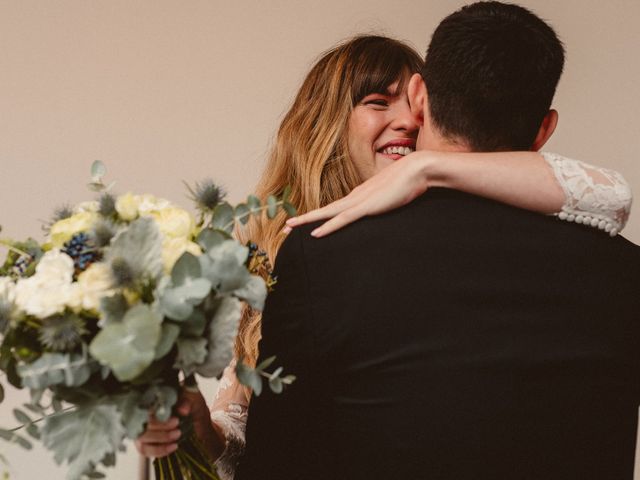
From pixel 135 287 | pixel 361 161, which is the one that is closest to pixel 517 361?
pixel 135 287

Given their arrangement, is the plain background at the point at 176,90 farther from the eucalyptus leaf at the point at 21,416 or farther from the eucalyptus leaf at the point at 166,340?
the eucalyptus leaf at the point at 166,340

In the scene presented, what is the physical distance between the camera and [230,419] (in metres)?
1.56

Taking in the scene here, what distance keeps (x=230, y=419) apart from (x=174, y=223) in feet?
2.66

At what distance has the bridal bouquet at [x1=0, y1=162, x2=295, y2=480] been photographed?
78 centimetres

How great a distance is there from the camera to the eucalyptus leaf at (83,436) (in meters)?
0.78

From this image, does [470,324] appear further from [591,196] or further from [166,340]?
[166,340]

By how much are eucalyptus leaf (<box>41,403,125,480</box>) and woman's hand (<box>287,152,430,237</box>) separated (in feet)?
1.19

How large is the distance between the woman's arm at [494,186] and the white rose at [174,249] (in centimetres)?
18

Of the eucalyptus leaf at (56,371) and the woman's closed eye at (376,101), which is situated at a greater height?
the woman's closed eye at (376,101)

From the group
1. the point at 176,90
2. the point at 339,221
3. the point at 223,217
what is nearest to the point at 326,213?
the point at 339,221

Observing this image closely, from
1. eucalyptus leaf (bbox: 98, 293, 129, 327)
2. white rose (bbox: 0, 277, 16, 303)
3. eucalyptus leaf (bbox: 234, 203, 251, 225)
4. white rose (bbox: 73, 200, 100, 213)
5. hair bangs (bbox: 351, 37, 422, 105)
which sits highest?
hair bangs (bbox: 351, 37, 422, 105)

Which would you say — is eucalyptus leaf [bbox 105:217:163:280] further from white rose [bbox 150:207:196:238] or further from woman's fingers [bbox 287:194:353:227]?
woman's fingers [bbox 287:194:353:227]

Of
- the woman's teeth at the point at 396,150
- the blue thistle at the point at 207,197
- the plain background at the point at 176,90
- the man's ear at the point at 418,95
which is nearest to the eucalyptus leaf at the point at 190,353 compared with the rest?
the blue thistle at the point at 207,197

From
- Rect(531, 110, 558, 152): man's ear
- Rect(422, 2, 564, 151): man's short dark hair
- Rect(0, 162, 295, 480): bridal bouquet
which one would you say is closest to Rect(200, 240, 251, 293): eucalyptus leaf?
Rect(0, 162, 295, 480): bridal bouquet
